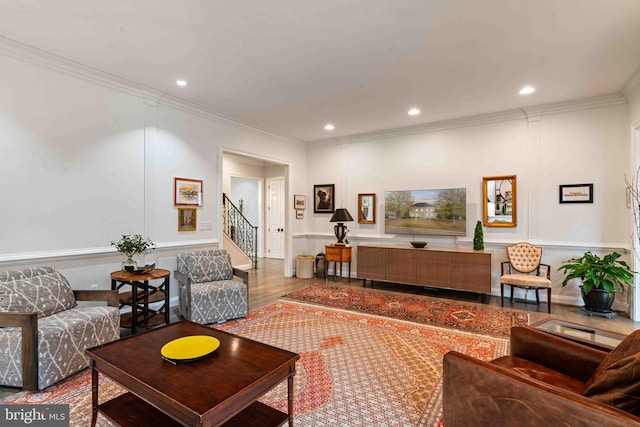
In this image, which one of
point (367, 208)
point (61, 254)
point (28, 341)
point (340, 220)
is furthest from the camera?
point (367, 208)

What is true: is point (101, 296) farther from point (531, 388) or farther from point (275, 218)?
point (275, 218)

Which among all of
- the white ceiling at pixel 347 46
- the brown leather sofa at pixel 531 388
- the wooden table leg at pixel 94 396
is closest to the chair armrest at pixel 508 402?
the brown leather sofa at pixel 531 388

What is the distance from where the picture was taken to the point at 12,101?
315cm

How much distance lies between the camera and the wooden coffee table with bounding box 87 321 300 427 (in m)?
1.50

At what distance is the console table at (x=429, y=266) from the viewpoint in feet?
16.1

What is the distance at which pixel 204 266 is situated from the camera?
425 centimetres

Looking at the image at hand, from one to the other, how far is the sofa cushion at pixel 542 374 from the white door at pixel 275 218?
25.0 ft

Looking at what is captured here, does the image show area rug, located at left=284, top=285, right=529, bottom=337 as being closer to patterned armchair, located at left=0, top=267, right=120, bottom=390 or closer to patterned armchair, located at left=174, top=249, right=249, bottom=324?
patterned armchair, located at left=174, top=249, right=249, bottom=324

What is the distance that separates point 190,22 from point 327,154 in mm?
4483

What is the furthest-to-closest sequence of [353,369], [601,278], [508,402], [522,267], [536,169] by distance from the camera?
[536,169] → [522,267] → [601,278] → [353,369] → [508,402]

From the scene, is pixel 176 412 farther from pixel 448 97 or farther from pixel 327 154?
pixel 327 154

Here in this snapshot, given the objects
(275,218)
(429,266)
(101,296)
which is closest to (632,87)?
(429,266)

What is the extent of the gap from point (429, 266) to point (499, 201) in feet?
5.13

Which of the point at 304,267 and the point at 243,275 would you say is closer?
the point at 243,275
